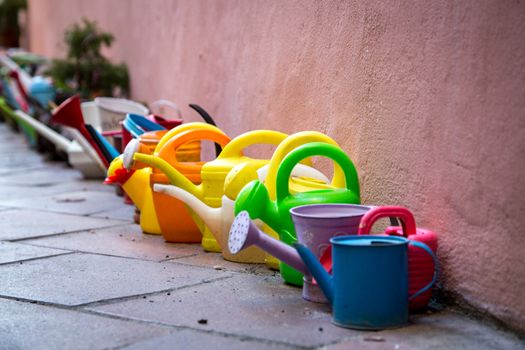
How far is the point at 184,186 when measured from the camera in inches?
138

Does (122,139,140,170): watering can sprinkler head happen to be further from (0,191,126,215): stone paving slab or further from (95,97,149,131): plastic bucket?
(95,97,149,131): plastic bucket

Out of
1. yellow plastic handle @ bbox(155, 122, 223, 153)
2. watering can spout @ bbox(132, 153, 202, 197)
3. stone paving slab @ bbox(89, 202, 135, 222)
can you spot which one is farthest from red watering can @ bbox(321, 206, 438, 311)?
stone paving slab @ bbox(89, 202, 135, 222)

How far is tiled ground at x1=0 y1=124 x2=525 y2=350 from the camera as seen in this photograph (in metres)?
2.31

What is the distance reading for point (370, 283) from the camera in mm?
2350

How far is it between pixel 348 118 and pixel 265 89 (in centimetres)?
101

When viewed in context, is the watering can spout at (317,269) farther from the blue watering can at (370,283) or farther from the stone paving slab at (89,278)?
the stone paving slab at (89,278)

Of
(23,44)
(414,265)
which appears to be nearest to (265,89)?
(414,265)

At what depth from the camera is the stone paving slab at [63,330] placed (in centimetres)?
232

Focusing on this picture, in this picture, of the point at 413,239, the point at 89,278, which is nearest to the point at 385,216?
the point at 413,239

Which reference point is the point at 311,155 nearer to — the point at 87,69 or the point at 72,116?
the point at 72,116

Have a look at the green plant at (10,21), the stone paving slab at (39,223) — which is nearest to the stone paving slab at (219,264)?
the stone paving slab at (39,223)

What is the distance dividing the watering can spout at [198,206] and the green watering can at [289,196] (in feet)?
1.50

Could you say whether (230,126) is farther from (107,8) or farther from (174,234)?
(107,8)

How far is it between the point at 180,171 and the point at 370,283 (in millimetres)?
1526
